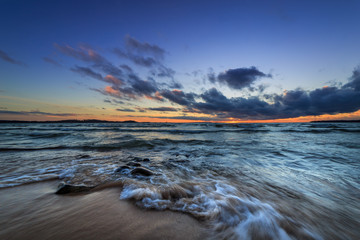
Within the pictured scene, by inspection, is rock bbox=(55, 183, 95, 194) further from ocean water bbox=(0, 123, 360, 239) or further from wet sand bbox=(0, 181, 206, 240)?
ocean water bbox=(0, 123, 360, 239)

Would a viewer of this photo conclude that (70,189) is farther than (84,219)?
Yes

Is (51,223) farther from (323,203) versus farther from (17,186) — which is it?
(323,203)

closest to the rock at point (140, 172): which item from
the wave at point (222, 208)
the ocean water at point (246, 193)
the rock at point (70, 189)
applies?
the ocean water at point (246, 193)

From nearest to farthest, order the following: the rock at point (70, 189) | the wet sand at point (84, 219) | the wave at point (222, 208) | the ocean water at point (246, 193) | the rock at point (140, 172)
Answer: the wet sand at point (84, 219), the wave at point (222, 208), the ocean water at point (246, 193), the rock at point (70, 189), the rock at point (140, 172)

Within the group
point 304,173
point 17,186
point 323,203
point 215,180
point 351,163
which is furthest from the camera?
point 351,163

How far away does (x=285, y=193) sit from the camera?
275cm

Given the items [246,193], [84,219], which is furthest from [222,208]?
[84,219]

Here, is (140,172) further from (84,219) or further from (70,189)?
(84,219)

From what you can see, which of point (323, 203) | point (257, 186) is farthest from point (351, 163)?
point (257, 186)

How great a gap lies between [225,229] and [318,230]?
123 centimetres

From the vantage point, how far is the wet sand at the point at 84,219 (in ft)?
4.95

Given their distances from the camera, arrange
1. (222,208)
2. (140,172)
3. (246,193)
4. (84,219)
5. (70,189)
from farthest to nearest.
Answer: (140,172)
(246,193)
(70,189)
(222,208)
(84,219)

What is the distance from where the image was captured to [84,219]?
1.76 metres

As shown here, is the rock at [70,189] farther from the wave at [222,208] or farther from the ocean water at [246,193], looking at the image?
the wave at [222,208]
